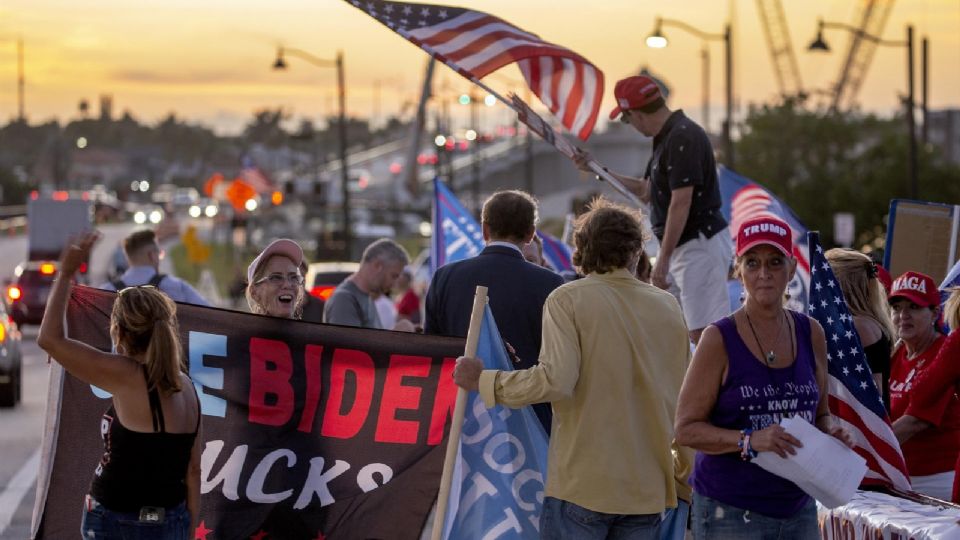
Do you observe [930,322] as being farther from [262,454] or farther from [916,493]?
[262,454]

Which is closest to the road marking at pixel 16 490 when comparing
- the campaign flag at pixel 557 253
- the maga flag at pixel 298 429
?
the maga flag at pixel 298 429

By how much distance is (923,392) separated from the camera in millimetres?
7172

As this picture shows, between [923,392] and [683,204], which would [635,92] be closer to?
[683,204]

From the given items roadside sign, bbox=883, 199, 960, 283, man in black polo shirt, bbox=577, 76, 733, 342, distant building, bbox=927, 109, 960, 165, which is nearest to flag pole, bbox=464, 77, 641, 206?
man in black polo shirt, bbox=577, 76, 733, 342

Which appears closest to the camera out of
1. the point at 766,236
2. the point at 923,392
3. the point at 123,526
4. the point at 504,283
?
the point at 766,236

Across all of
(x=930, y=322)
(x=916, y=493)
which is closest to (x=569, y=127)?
(x=930, y=322)

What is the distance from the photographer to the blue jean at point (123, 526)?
601 centimetres

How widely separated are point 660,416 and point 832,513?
4.28 feet

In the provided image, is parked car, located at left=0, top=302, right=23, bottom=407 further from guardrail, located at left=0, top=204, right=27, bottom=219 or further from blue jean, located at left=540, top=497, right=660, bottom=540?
guardrail, located at left=0, top=204, right=27, bottom=219

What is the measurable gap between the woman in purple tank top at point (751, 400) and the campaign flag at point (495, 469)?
111 cm

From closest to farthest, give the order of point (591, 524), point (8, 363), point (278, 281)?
point (591, 524), point (278, 281), point (8, 363)

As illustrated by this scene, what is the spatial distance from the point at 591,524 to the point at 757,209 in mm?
8801

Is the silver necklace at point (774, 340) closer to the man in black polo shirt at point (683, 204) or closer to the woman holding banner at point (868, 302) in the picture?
the woman holding banner at point (868, 302)

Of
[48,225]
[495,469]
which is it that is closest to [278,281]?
[495,469]
